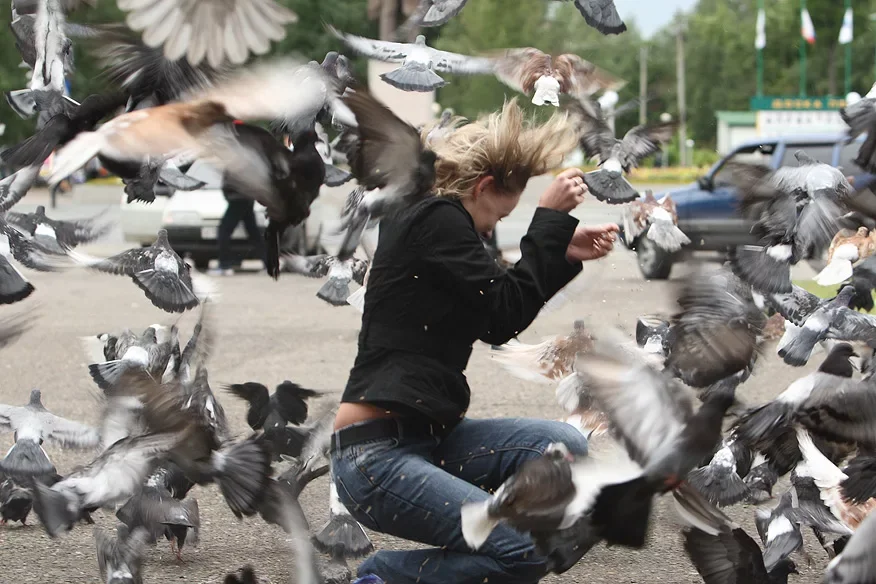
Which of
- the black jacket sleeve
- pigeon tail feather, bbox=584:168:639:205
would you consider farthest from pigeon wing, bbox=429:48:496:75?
the black jacket sleeve

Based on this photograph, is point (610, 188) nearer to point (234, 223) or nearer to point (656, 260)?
point (656, 260)

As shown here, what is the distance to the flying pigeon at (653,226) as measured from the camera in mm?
4590

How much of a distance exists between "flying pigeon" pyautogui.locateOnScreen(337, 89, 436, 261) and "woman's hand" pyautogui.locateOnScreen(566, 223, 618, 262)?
452mm

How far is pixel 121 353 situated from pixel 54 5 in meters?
1.23

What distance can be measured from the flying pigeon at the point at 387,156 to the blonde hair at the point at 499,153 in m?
0.10

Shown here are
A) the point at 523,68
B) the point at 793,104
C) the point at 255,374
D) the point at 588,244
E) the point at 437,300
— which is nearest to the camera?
the point at 437,300

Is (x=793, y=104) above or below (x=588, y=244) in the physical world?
below

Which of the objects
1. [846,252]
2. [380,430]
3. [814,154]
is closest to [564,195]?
[380,430]

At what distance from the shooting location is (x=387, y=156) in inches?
119

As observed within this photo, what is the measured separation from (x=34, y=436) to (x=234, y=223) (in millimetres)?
1189

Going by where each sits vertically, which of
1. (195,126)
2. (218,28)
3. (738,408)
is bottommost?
(738,408)

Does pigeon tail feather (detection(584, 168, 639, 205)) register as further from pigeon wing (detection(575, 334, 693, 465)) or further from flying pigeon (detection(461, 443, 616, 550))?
flying pigeon (detection(461, 443, 616, 550))

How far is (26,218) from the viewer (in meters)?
4.59

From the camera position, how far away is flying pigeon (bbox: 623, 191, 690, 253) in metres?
4.59
